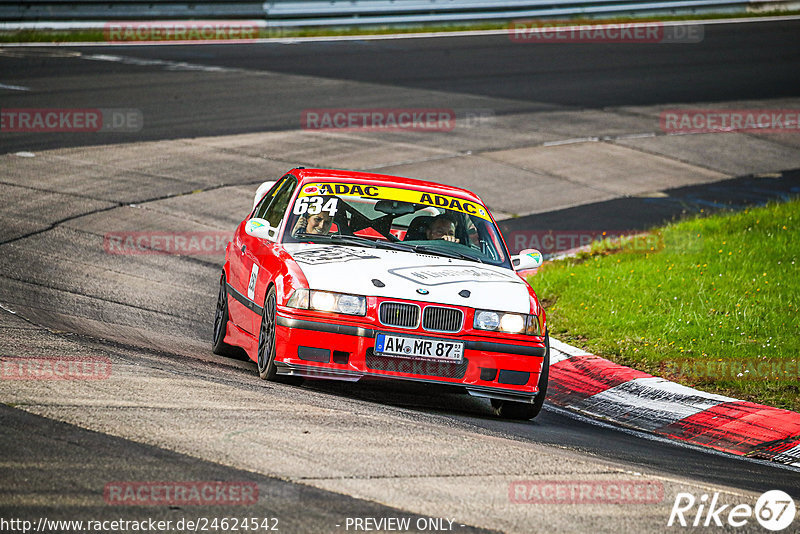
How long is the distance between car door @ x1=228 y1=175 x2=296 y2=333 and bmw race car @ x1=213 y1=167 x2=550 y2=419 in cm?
3

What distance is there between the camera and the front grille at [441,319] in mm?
7309

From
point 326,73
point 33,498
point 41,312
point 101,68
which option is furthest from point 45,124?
point 33,498

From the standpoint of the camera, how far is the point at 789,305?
34.6ft

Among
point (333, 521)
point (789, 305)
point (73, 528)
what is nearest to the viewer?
point (73, 528)

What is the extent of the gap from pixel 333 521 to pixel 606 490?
5.14ft

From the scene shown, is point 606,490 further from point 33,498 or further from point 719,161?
point 719,161

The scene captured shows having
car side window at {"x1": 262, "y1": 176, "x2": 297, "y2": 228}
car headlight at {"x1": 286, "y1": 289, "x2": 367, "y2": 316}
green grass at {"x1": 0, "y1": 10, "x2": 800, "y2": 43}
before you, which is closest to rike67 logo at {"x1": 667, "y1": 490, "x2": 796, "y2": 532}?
car headlight at {"x1": 286, "y1": 289, "x2": 367, "y2": 316}

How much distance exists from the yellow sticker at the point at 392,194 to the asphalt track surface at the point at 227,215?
148cm

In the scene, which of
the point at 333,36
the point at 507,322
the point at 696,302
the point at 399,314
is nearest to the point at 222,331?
the point at 399,314

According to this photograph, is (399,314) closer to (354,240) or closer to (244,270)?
(354,240)

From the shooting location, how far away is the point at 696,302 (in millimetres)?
10820

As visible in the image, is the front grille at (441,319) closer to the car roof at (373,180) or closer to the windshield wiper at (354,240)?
the windshield wiper at (354,240)

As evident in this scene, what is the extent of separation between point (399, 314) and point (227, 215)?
7.52m

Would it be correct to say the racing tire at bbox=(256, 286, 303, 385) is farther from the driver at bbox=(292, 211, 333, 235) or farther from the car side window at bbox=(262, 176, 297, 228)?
the car side window at bbox=(262, 176, 297, 228)
